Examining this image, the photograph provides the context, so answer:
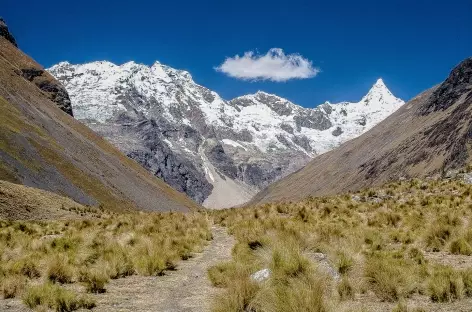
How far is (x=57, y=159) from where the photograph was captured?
78.6 m

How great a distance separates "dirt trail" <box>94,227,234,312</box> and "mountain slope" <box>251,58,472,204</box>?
91.1 m

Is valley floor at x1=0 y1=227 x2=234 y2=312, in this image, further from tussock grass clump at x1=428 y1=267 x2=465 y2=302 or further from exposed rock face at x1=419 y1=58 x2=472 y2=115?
exposed rock face at x1=419 y1=58 x2=472 y2=115

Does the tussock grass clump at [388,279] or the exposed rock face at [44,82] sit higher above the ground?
the exposed rock face at [44,82]

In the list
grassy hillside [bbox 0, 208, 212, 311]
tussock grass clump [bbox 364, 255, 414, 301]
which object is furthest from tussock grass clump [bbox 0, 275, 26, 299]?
tussock grass clump [bbox 364, 255, 414, 301]

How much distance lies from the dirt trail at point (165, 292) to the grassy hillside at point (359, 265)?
643 millimetres

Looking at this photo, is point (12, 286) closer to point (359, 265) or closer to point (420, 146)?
point (359, 265)

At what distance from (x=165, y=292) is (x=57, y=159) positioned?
241 feet

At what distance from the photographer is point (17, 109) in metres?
89.5

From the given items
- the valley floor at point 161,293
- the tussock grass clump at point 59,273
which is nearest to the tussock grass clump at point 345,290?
the valley floor at point 161,293

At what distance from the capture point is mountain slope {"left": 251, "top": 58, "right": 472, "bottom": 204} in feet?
375

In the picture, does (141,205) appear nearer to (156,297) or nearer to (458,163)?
(458,163)

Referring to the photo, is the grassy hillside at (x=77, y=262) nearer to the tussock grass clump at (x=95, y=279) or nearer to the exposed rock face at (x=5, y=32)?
the tussock grass clump at (x=95, y=279)

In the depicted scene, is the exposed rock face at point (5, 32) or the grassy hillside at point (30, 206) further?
the exposed rock face at point (5, 32)

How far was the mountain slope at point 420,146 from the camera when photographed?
114250 mm
